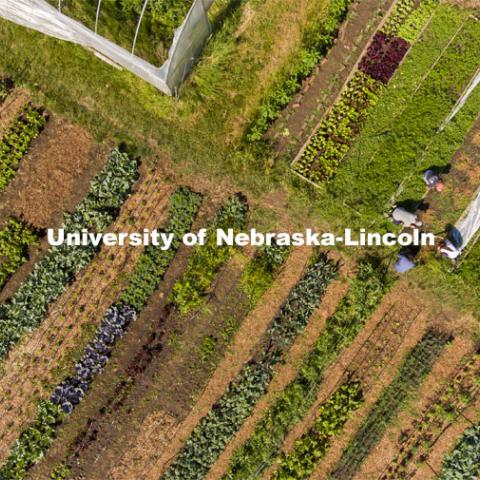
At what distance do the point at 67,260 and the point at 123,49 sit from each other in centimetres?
756

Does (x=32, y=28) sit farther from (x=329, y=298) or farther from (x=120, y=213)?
(x=329, y=298)

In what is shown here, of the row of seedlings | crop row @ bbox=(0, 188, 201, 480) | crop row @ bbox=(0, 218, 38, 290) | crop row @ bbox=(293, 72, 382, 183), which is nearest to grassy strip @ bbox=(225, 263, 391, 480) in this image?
crop row @ bbox=(293, 72, 382, 183)

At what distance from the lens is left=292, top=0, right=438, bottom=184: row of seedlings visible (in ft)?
57.7

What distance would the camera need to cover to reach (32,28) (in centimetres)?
1789

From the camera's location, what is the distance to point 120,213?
709 inches

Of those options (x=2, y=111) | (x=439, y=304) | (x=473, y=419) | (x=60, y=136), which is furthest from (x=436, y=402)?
(x=2, y=111)

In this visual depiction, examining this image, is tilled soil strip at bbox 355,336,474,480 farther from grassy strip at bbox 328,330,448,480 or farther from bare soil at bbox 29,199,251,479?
bare soil at bbox 29,199,251,479

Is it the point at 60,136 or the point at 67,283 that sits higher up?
the point at 60,136

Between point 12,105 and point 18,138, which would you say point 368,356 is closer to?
point 18,138

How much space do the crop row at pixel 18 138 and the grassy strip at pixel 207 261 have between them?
286 inches

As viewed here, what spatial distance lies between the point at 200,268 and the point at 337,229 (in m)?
5.11

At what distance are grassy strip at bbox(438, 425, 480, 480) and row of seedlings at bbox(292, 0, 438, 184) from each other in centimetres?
1043

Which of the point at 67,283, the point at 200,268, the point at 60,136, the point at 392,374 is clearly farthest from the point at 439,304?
the point at 60,136

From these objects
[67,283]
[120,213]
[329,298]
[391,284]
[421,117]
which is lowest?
[67,283]
